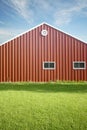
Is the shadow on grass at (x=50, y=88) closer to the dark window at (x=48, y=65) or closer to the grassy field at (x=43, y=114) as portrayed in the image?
the grassy field at (x=43, y=114)

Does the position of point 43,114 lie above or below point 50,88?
below

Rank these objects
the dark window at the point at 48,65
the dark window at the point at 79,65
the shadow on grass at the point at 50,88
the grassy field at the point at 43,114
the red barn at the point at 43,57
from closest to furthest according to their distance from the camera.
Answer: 1. the grassy field at the point at 43,114
2. the shadow on grass at the point at 50,88
3. the red barn at the point at 43,57
4. the dark window at the point at 48,65
5. the dark window at the point at 79,65

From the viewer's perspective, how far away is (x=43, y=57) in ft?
86.5

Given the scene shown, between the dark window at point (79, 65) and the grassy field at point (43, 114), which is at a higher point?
the dark window at point (79, 65)

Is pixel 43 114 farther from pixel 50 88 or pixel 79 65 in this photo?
pixel 79 65

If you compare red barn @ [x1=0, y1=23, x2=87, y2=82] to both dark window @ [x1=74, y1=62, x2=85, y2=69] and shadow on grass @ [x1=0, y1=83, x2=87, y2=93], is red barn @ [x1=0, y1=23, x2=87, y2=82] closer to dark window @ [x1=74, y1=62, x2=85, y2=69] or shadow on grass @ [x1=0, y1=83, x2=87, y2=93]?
dark window @ [x1=74, y1=62, x2=85, y2=69]

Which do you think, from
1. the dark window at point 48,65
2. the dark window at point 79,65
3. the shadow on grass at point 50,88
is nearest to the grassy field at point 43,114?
the shadow on grass at point 50,88

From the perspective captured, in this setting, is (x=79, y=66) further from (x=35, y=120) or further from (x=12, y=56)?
(x=35, y=120)

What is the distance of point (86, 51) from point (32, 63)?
16.4ft

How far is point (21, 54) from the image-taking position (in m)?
26.3

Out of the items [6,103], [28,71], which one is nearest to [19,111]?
[6,103]

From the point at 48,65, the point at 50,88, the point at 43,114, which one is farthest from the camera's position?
the point at 48,65

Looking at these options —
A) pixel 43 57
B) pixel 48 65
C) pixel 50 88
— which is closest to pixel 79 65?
pixel 48 65

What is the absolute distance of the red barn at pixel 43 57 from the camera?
85.7 ft
